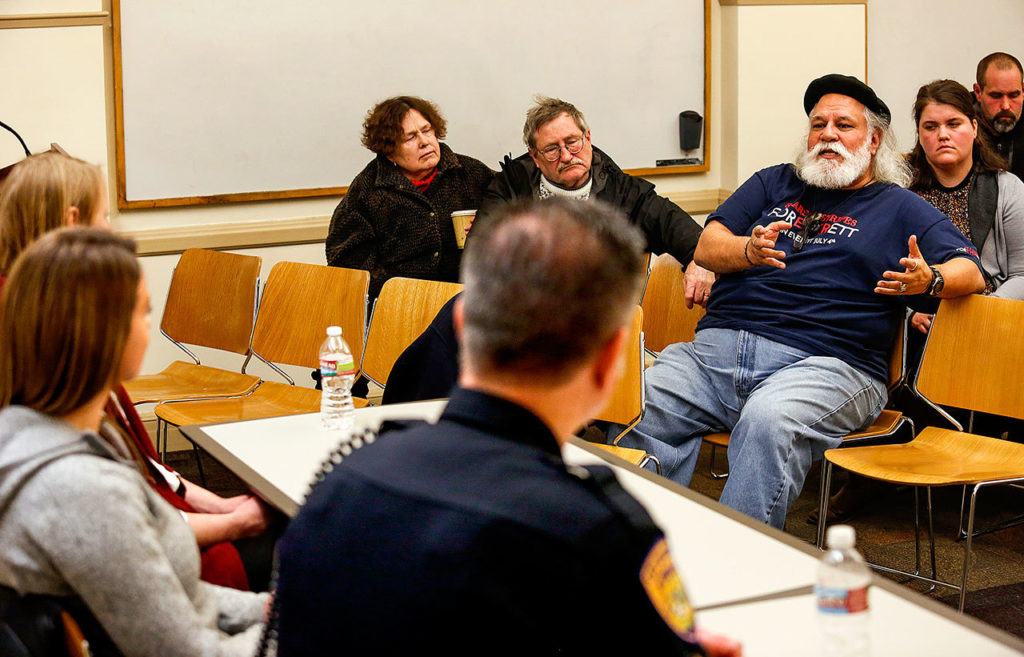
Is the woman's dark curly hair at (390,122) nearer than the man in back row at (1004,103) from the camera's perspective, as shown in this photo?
Yes

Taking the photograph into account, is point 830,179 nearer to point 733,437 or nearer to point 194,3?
point 733,437

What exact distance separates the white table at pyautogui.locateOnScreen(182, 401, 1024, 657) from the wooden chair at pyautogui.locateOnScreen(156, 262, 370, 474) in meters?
1.39

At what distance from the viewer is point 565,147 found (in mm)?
4648

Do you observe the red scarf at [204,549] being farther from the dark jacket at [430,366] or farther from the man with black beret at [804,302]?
the man with black beret at [804,302]

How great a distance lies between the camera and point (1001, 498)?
4570mm

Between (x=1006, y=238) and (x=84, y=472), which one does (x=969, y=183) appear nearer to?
(x=1006, y=238)

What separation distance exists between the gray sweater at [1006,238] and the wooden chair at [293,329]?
2252 millimetres

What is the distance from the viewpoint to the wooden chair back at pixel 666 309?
4383 mm

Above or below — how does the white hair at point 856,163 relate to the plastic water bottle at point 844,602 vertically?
above

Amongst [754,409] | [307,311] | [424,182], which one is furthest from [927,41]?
[307,311]

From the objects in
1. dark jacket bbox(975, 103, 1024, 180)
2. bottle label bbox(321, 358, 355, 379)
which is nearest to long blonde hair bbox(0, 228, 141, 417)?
bottle label bbox(321, 358, 355, 379)

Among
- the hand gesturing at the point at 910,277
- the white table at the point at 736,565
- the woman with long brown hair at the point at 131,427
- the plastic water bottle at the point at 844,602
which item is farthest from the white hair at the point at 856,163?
the plastic water bottle at the point at 844,602

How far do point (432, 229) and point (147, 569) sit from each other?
315cm

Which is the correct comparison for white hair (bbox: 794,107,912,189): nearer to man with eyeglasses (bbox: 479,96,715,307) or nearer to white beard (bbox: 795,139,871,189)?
white beard (bbox: 795,139,871,189)
